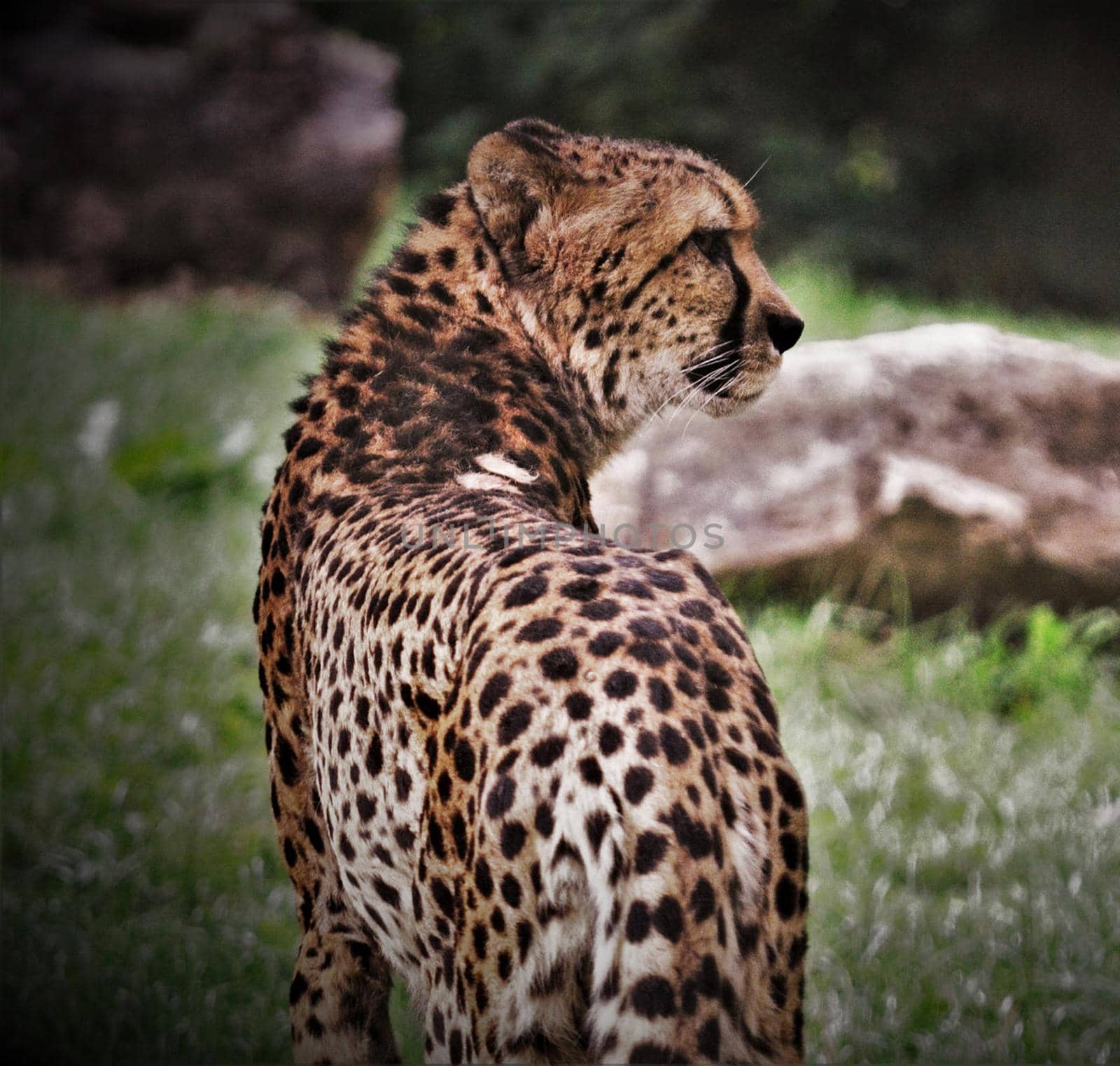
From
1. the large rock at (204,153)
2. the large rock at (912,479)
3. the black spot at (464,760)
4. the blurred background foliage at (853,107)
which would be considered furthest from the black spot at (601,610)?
the large rock at (204,153)

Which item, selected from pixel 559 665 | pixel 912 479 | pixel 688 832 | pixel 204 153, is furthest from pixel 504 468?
pixel 204 153

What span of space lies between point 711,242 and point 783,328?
5.1 inches

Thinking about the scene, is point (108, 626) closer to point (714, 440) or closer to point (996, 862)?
point (714, 440)

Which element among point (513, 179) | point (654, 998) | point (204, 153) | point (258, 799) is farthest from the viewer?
point (204, 153)

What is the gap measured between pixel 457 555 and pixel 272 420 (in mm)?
2755

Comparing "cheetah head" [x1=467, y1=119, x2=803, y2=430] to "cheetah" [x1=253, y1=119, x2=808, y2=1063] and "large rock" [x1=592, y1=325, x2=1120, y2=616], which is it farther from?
"large rock" [x1=592, y1=325, x2=1120, y2=616]

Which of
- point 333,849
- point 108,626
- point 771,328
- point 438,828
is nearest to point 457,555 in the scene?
point 438,828

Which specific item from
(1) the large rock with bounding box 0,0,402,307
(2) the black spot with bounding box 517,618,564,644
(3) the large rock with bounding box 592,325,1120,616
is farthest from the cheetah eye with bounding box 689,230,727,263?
(1) the large rock with bounding box 0,0,402,307

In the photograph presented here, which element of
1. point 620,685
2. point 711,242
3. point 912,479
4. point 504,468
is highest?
point 912,479

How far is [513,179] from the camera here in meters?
1.42

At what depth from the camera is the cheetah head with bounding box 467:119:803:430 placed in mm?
1432

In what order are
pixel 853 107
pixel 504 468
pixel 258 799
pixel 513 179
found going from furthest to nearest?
pixel 853 107 → pixel 258 799 → pixel 513 179 → pixel 504 468

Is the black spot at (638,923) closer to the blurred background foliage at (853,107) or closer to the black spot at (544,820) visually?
the black spot at (544,820)

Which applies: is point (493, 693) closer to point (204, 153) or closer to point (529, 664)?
point (529, 664)
